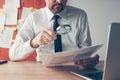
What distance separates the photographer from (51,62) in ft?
3.32

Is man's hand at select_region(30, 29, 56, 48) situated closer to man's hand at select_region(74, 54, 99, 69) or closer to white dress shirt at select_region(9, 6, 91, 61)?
man's hand at select_region(74, 54, 99, 69)

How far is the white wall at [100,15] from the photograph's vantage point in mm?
2203

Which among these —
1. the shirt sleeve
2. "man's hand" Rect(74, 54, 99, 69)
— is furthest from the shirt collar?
"man's hand" Rect(74, 54, 99, 69)

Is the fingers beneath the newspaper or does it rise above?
above

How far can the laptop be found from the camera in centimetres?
60

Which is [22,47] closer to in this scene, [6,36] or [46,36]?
[46,36]

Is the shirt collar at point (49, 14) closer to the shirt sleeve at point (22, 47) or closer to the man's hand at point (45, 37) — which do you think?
the shirt sleeve at point (22, 47)

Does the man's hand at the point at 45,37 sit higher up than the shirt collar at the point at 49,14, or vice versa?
the shirt collar at the point at 49,14

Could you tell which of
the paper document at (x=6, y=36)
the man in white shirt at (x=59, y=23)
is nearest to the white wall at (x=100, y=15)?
the man in white shirt at (x=59, y=23)

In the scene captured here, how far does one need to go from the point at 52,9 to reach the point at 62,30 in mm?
332

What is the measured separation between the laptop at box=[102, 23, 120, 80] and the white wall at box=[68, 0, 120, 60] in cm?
158

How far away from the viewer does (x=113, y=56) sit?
626mm

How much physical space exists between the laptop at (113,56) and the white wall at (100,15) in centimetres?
158

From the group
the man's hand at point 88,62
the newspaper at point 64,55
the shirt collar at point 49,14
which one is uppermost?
the shirt collar at point 49,14
